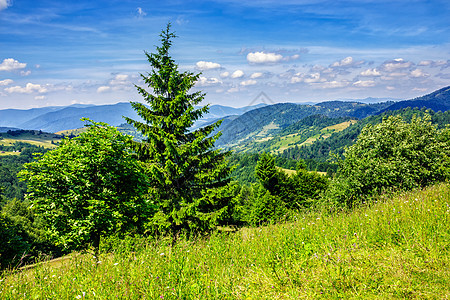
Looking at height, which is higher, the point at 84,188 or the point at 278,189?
the point at 84,188

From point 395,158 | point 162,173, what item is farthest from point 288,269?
point 395,158

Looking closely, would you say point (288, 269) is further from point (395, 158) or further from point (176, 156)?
point (395, 158)

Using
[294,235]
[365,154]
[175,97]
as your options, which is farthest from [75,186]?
[365,154]

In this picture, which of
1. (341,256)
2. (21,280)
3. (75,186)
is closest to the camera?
(341,256)

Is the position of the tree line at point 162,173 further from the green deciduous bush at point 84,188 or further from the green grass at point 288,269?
the green grass at point 288,269

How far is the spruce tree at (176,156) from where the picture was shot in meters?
13.8

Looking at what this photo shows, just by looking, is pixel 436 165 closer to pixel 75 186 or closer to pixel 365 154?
pixel 365 154

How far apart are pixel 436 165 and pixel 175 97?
23.6 meters

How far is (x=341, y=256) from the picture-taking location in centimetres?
365

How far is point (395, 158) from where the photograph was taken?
2092 centimetres

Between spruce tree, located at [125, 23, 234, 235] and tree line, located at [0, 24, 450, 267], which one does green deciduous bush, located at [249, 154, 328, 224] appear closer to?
tree line, located at [0, 24, 450, 267]

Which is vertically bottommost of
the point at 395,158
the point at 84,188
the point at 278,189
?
the point at 278,189

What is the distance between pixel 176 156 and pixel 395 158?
19.8 m

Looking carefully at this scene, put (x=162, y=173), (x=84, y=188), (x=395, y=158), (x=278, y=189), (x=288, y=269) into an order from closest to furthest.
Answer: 1. (x=288, y=269)
2. (x=84, y=188)
3. (x=162, y=173)
4. (x=395, y=158)
5. (x=278, y=189)
